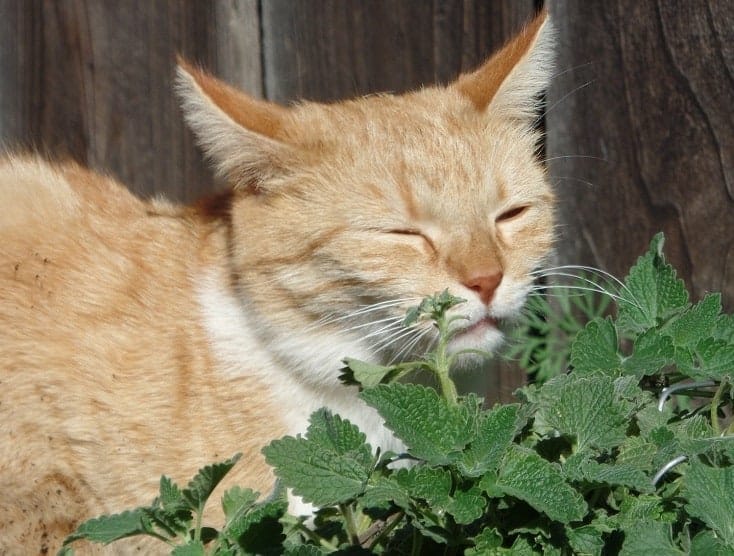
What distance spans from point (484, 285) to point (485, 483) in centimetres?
114

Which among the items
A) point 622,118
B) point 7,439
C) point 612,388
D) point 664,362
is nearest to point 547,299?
point 622,118

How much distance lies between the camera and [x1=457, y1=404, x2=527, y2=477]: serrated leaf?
37.4 inches

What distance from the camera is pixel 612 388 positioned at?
3.34ft

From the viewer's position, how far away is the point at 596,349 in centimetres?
126

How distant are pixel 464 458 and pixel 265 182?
57.9 inches

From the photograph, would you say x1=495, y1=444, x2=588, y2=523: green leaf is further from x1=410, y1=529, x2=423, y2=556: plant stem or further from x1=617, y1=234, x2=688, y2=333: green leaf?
x1=617, y1=234, x2=688, y2=333: green leaf

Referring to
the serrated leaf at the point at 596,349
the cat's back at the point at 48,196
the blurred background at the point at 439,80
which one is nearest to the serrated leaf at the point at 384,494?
the serrated leaf at the point at 596,349

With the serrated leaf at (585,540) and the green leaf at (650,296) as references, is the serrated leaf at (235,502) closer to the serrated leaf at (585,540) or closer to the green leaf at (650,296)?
the serrated leaf at (585,540)

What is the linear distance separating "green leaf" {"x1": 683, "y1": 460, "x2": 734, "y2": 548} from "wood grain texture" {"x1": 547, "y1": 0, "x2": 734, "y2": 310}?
2.13 m

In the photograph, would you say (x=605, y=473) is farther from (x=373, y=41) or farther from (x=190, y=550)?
(x=373, y=41)

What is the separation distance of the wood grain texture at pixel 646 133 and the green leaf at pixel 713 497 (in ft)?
6.97

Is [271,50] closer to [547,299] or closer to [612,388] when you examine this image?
[547,299]

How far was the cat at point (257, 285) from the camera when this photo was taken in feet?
7.08

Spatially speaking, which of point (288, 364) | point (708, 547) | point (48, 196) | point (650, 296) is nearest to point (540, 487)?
point (708, 547)
